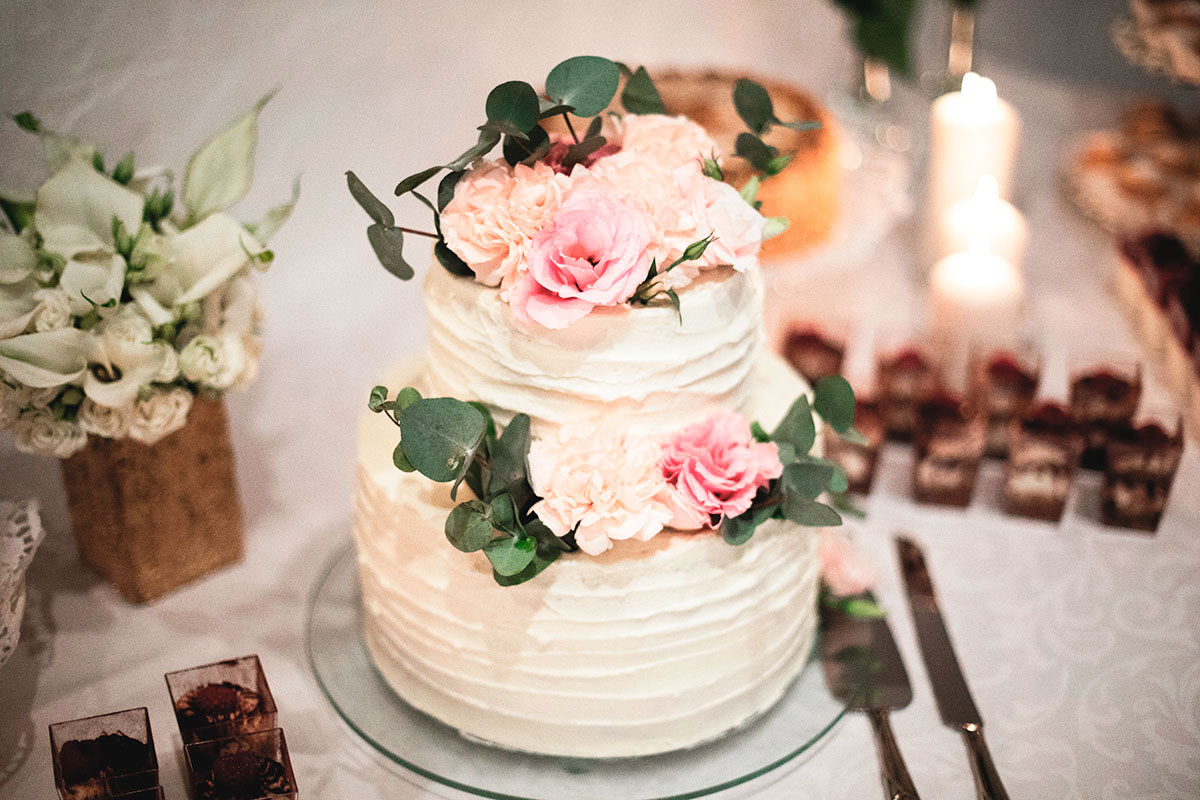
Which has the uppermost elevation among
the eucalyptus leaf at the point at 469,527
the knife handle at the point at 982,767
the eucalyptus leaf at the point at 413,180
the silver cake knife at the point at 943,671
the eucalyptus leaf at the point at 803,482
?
the eucalyptus leaf at the point at 413,180

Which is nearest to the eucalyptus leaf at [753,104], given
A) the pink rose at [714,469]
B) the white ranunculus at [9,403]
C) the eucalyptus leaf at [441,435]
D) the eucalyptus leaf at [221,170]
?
the pink rose at [714,469]

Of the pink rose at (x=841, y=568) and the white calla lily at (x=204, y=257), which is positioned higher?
the white calla lily at (x=204, y=257)

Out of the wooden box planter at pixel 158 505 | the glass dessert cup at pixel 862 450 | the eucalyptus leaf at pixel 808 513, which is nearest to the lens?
the eucalyptus leaf at pixel 808 513

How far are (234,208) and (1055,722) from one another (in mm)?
1638

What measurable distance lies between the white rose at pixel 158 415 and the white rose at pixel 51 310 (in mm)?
140

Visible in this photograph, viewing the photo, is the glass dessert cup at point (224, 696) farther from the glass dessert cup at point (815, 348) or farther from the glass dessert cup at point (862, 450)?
the glass dessert cup at point (815, 348)

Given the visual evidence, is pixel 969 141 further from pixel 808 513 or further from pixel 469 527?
pixel 469 527

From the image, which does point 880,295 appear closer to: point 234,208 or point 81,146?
point 234,208

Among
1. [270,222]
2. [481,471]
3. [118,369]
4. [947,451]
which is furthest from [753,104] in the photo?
[118,369]

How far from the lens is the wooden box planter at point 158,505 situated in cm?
152

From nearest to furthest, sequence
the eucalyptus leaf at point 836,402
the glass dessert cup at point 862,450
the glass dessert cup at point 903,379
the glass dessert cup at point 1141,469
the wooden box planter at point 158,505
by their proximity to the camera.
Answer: the eucalyptus leaf at point 836,402
the wooden box planter at point 158,505
the glass dessert cup at point 1141,469
the glass dessert cup at point 862,450
the glass dessert cup at point 903,379

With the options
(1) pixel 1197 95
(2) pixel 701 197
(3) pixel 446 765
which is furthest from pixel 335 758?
(1) pixel 1197 95

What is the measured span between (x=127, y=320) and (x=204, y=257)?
0.13m

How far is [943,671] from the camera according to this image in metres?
1.52
